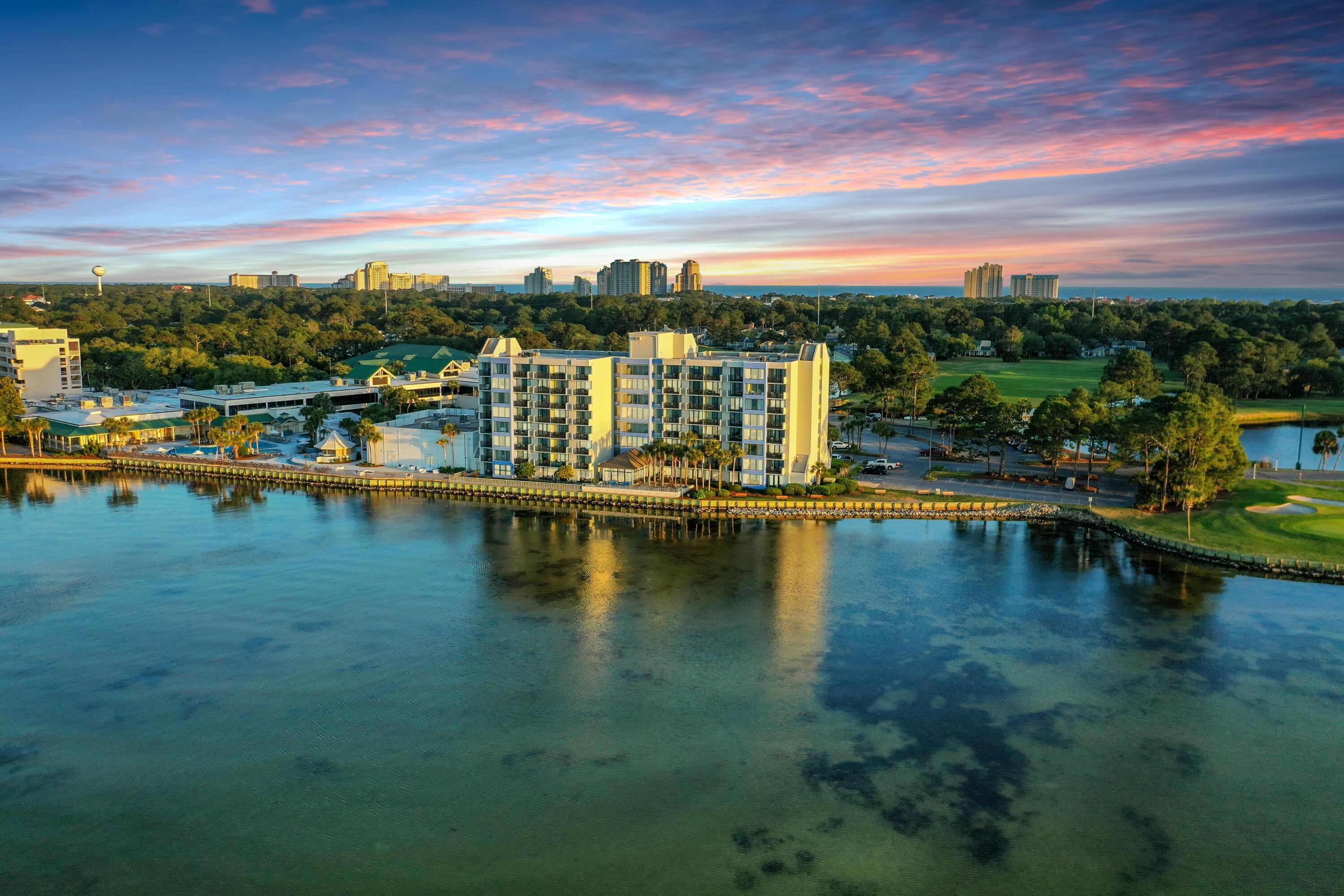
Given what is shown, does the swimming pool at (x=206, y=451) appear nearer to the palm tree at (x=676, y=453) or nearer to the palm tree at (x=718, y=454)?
the palm tree at (x=676, y=453)

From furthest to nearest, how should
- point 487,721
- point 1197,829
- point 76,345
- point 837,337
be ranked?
1. point 837,337
2. point 76,345
3. point 487,721
4. point 1197,829

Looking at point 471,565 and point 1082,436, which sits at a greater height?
point 1082,436

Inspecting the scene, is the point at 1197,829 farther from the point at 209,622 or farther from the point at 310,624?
the point at 209,622

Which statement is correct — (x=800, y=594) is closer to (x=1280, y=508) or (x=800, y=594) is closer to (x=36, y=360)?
(x=1280, y=508)

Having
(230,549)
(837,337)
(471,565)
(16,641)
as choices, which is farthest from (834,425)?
(837,337)

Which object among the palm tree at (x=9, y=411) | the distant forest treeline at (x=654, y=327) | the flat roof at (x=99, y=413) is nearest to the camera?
the palm tree at (x=9, y=411)

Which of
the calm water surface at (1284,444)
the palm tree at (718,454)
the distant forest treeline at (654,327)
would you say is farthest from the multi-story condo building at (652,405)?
the distant forest treeline at (654,327)
